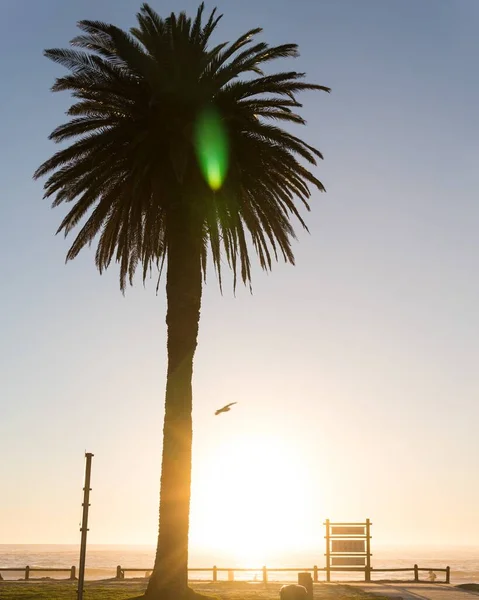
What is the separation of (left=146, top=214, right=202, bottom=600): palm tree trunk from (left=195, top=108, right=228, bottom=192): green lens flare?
1.81m

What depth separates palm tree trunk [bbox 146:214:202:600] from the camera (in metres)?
21.1

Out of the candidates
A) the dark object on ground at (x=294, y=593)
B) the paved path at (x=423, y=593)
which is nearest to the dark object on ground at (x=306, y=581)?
the dark object on ground at (x=294, y=593)

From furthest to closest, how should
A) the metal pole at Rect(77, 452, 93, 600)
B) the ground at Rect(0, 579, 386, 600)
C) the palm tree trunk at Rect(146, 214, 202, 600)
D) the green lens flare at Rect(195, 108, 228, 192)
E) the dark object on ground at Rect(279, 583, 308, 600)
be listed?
the ground at Rect(0, 579, 386, 600) → the green lens flare at Rect(195, 108, 228, 192) → the palm tree trunk at Rect(146, 214, 202, 600) → the dark object on ground at Rect(279, 583, 308, 600) → the metal pole at Rect(77, 452, 93, 600)

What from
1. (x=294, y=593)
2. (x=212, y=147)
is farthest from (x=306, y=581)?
(x=212, y=147)

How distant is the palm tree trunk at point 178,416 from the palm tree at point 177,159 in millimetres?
31

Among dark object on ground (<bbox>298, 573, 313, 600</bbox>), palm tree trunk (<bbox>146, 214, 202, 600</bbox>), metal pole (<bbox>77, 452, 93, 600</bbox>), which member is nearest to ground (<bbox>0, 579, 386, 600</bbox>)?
palm tree trunk (<bbox>146, 214, 202, 600</bbox>)

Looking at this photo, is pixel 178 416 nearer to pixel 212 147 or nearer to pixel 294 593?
pixel 294 593

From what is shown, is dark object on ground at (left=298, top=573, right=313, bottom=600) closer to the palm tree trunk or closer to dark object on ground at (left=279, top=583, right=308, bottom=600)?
dark object on ground at (left=279, top=583, right=308, bottom=600)

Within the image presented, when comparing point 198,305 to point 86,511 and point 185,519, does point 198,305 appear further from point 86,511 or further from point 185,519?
point 86,511

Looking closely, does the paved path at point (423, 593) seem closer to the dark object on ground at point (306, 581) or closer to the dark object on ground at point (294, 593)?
the dark object on ground at point (306, 581)

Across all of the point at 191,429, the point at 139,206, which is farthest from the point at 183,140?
the point at 191,429

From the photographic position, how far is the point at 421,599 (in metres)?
24.5

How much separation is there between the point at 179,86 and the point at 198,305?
260 inches

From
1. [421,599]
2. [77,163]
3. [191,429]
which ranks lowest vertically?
[421,599]
